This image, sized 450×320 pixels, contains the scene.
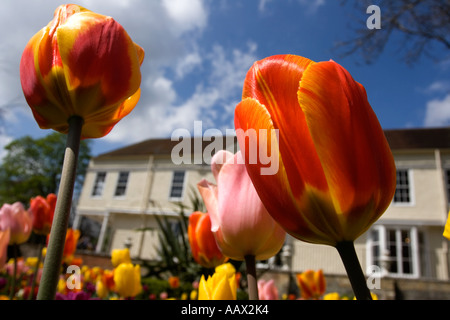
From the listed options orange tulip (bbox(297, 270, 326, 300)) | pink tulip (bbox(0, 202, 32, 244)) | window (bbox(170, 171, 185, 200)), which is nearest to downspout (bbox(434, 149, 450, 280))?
window (bbox(170, 171, 185, 200))

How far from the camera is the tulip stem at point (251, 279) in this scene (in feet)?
1.49

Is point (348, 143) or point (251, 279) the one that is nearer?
point (348, 143)

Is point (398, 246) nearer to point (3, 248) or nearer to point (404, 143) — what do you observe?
point (404, 143)

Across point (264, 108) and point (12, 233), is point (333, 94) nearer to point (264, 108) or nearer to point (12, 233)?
point (264, 108)

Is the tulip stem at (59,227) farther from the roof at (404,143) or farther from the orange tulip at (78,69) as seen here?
the roof at (404,143)

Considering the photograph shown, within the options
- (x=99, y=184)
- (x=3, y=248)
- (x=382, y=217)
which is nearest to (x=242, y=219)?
(x=3, y=248)

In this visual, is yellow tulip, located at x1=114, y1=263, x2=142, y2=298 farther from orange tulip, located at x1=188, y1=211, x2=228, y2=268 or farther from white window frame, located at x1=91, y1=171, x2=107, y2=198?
white window frame, located at x1=91, y1=171, x2=107, y2=198

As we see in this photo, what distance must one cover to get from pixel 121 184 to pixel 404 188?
13.5 m

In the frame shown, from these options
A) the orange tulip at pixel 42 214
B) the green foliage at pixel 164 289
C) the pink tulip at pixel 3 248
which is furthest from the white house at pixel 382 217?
the pink tulip at pixel 3 248

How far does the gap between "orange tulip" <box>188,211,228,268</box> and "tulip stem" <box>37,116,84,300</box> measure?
0.45m

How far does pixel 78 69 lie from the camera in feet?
1.31

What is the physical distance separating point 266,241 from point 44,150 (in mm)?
27285

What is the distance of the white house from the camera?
11.1m
